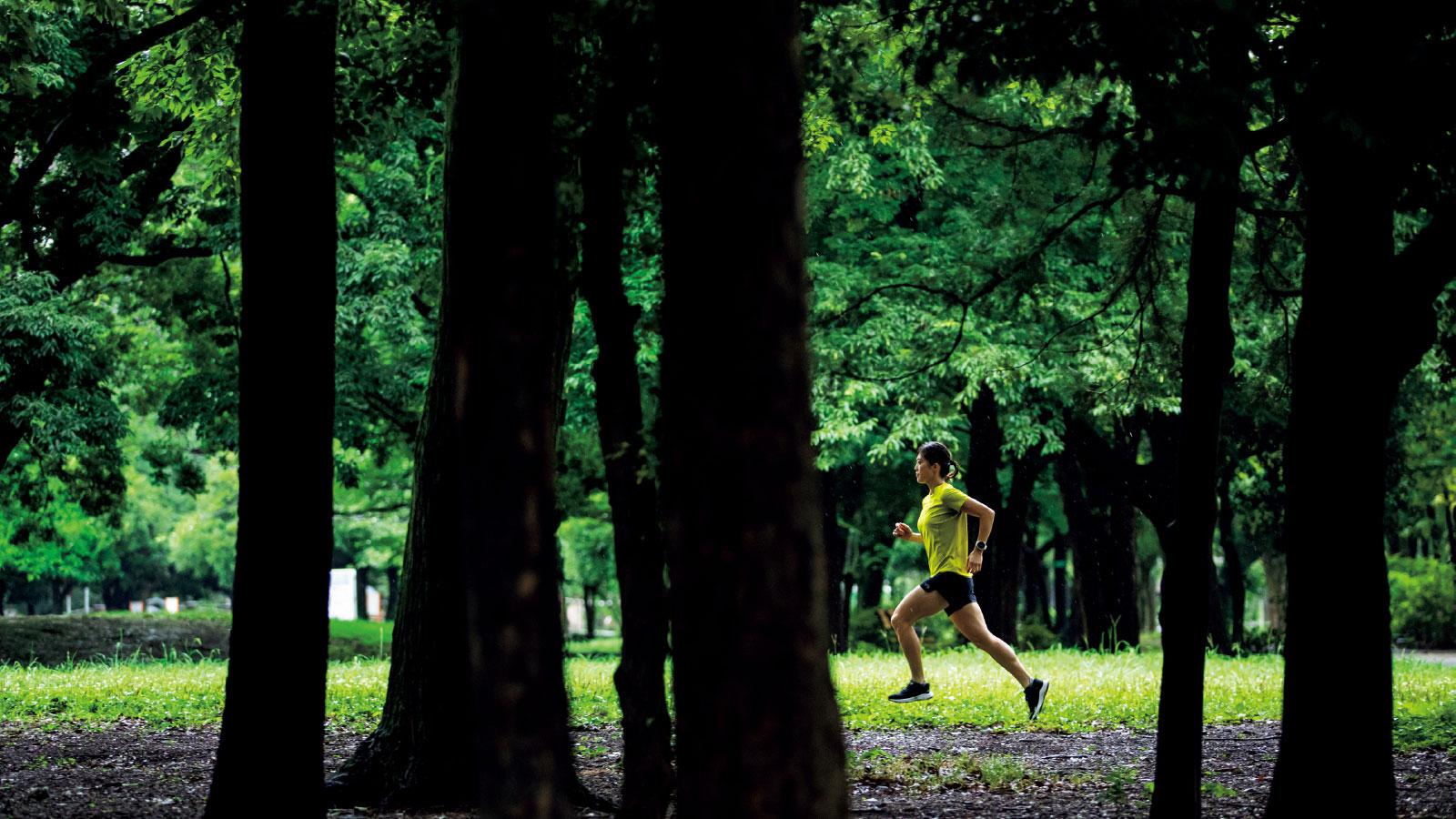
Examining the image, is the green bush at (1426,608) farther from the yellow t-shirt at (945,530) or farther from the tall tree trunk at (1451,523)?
the yellow t-shirt at (945,530)

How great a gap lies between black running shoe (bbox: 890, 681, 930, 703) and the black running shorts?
2.09 ft

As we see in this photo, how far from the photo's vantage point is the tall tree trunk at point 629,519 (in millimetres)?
4996

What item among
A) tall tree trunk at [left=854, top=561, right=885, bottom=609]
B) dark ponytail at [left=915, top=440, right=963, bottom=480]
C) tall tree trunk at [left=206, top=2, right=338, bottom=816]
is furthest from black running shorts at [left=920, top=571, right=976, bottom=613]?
tall tree trunk at [left=854, top=561, right=885, bottom=609]

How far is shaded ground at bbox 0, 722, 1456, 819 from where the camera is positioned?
22.3 ft

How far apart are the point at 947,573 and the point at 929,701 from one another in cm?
177

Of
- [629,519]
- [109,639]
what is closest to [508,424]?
[629,519]

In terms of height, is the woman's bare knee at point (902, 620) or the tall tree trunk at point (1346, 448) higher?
the tall tree trunk at point (1346, 448)

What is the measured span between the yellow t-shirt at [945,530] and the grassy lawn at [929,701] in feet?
4.01

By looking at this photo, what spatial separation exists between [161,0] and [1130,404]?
7.72 metres

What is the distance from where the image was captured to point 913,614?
33.8 ft

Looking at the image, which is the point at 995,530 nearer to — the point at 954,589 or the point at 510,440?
the point at 954,589

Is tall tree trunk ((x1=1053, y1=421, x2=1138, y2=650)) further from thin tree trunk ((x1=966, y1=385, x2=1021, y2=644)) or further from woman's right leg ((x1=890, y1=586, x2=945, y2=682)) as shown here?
woman's right leg ((x1=890, y1=586, x2=945, y2=682))

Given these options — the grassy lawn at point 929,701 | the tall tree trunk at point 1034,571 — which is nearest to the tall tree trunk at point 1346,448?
the grassy lawn at point 929,701

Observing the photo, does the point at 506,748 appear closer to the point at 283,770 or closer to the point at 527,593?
the point at 527,593
